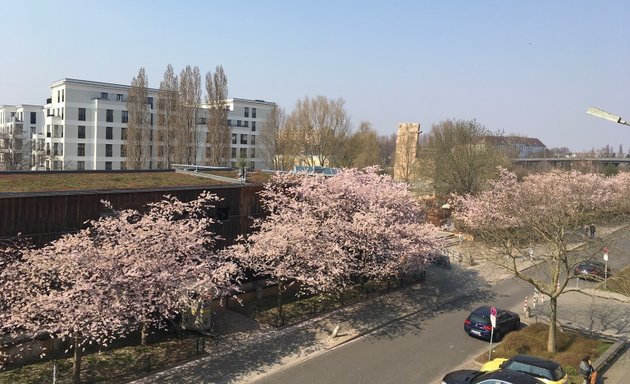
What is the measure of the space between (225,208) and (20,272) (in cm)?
991

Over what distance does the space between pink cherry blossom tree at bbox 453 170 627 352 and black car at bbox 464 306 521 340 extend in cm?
217

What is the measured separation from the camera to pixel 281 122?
7119 centimetres

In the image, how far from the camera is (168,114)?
58.2 m

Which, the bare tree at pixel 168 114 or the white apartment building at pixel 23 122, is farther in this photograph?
the white apartment building at pixel 23 122

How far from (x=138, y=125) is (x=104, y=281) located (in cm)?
4755

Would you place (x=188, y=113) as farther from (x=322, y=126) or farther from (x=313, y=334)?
(x=313, y=334)

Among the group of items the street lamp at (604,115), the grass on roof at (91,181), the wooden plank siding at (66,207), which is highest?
the street lamp at (604,115)

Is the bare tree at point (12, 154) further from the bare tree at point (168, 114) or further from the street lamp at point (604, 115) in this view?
the street lamp at point (604, 115)

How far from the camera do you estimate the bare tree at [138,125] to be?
57.8m

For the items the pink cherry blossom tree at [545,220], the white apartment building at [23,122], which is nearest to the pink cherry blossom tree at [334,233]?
the pink cherry blossom tree at [545,220]

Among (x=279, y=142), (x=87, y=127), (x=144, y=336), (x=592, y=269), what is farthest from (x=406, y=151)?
(x=144, y=336)

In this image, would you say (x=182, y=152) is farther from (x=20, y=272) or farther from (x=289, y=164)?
(x=20, y=272)

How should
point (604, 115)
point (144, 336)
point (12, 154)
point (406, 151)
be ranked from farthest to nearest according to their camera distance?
1. point (406, 151)
2. point (12, 154)
3. point (144, 336)
4. point (604, 115)

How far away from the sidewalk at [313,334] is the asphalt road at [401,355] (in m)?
0.57
